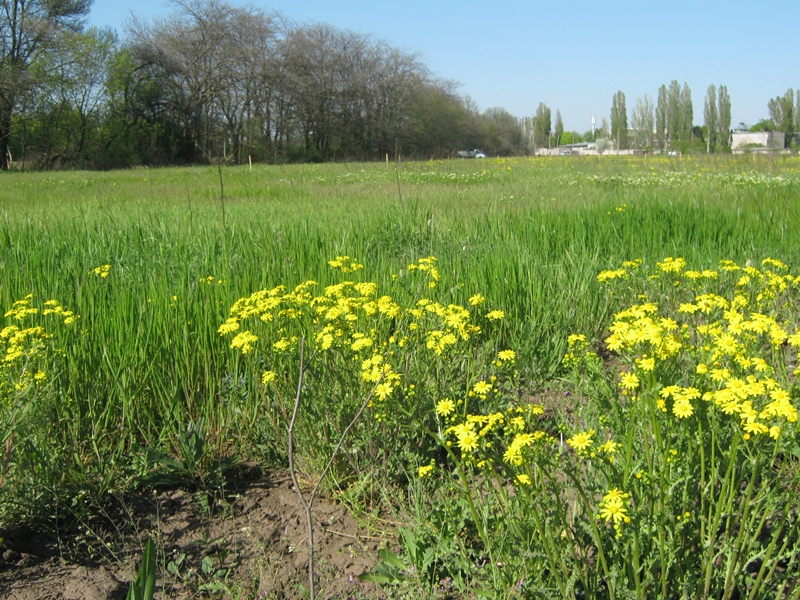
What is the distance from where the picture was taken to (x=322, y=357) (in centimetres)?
211

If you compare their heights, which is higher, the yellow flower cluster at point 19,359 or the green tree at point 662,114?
the green tree at point 662,114

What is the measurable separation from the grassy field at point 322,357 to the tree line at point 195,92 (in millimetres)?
25902

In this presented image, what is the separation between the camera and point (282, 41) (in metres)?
38.7

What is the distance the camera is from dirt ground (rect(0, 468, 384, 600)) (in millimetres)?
1690

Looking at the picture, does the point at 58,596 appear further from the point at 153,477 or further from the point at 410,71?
the point at 410,71

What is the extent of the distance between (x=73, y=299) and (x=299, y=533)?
1762 mm

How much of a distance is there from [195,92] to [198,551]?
36.0 meters

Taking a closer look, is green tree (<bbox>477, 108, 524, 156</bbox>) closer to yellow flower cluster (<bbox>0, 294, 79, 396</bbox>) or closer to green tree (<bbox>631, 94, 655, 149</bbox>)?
green tree (<bbox>631, 94, 655, 149</bbox>)

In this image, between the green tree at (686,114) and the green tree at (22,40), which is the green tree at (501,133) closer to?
the green tree at (686,114)

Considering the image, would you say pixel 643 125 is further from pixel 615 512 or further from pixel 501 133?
pixel 615 512

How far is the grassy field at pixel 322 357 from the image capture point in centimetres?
170

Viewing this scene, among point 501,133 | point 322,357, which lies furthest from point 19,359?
point 501,133

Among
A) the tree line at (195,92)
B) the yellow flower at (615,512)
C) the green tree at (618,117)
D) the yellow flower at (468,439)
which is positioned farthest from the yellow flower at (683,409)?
the green tree at (618,117)

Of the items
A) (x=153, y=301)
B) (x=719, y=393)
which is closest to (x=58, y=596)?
(x=153, y=301)
